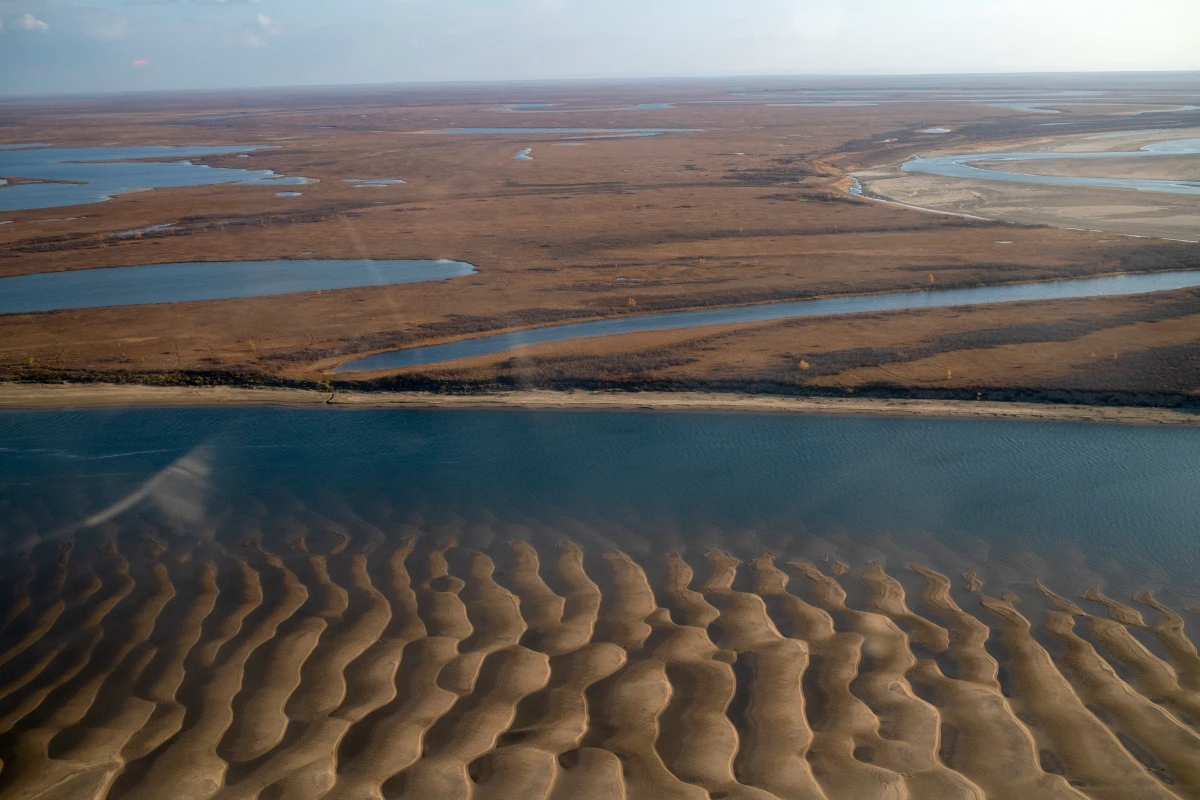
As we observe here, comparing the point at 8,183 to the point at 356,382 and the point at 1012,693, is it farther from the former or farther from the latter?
the point at 1012,693

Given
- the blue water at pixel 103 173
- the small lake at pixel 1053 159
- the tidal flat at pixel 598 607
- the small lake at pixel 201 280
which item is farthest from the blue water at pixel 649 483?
the blue water at pixel 103 173

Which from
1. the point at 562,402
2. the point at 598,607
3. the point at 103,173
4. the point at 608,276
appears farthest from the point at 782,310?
the point at 103,173

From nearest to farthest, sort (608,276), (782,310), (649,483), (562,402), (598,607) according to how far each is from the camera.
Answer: (598,607), (649,483), (562,402), (782,310), (608,276)

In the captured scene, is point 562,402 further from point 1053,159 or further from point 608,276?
point 1053,159

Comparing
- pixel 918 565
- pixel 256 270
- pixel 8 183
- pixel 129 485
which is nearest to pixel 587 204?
pixel 256 270

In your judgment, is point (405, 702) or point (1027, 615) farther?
point (1027, 615)

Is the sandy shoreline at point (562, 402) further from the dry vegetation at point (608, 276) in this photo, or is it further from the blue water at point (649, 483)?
the dry vegetation at point (608, 276)
